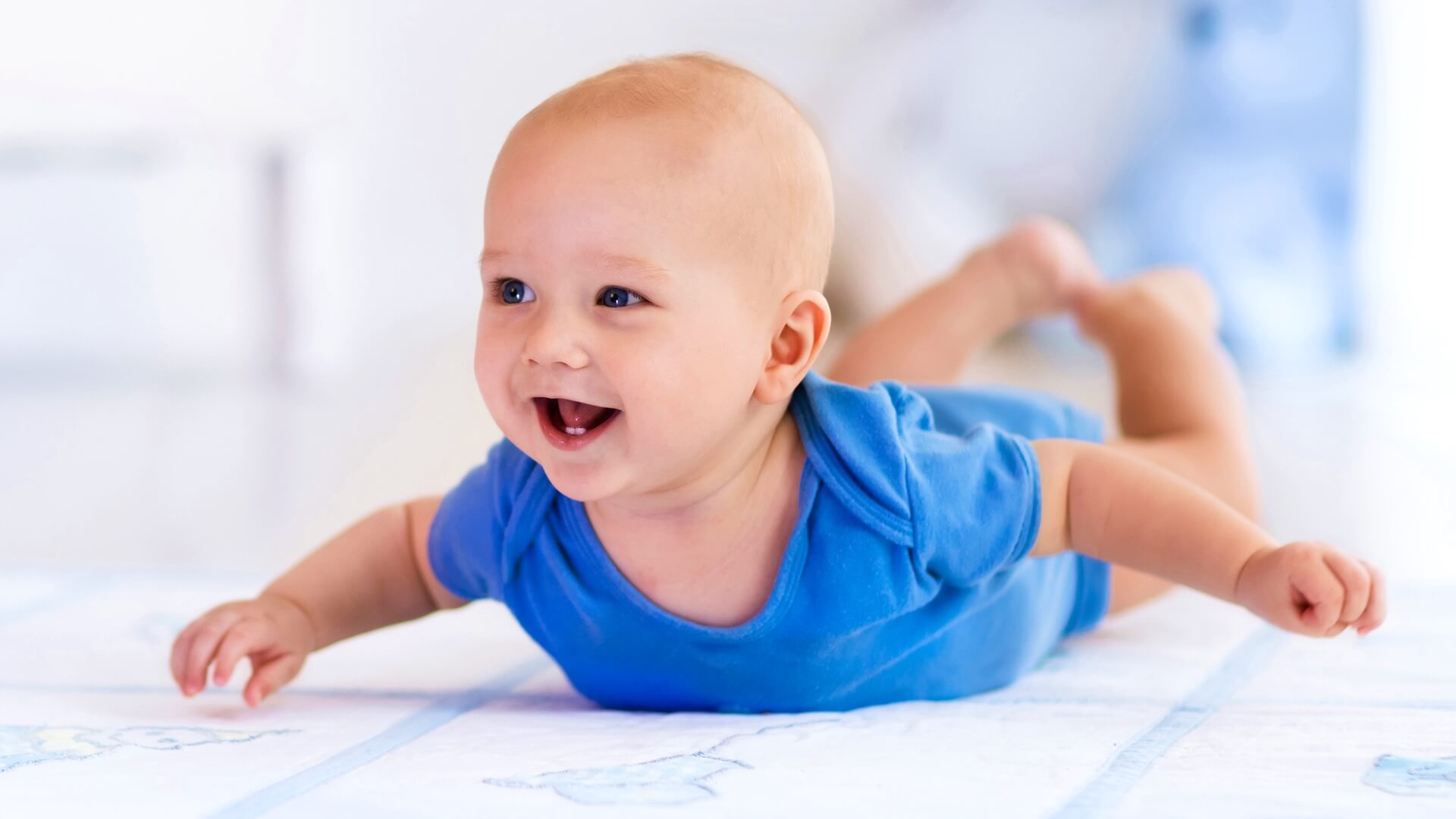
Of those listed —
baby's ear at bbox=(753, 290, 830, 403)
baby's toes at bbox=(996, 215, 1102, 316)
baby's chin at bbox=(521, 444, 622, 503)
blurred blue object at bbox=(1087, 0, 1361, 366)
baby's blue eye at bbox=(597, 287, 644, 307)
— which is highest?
blurred blue object at bbox=(1087, 0, 1361, 366)

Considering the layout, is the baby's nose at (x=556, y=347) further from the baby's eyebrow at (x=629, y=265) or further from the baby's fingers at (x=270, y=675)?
the baby's fingers at (x=270, y=675)

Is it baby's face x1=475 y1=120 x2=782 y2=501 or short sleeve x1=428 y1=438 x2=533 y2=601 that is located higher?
baby's face x1=475 y1=120 x2=782 y2=501

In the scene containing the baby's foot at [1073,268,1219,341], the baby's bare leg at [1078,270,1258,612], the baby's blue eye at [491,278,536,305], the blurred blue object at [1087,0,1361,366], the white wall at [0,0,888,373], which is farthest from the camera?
the white wall at [0,0,888,373]

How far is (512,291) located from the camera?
29.3 inches

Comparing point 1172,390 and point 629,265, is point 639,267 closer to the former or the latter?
point 629,265

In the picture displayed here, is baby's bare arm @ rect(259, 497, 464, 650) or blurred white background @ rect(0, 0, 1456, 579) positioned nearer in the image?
baby's bare arm @ rect(259, 497, 464, 650)

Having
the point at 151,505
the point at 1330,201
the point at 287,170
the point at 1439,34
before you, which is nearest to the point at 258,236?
the point at 287,170

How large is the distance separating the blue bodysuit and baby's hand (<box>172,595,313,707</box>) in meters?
0.09

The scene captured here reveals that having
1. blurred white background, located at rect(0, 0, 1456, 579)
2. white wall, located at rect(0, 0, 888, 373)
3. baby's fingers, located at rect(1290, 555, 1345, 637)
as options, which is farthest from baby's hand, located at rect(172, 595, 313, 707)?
white wall, located at rect(0, 0, 888, 373)

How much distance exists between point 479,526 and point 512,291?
0.18 m

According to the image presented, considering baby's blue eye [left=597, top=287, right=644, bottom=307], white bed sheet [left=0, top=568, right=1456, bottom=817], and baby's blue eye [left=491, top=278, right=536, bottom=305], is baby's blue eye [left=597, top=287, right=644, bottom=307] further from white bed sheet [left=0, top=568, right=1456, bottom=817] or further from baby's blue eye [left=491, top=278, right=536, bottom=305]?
white bed sheet [left=0, top=568, right=1456, bottom=817]

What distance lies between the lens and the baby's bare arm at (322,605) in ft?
2.75

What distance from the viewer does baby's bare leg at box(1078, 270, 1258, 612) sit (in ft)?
3.61

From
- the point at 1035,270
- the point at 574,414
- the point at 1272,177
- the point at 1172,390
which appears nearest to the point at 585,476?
the point at 574,414
